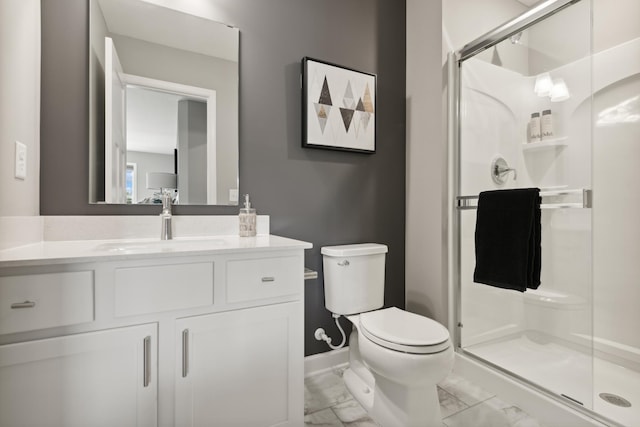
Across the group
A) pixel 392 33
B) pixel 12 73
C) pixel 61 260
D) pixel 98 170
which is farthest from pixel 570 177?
pixel 12 73

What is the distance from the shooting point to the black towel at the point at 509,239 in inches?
Answer: 58.8

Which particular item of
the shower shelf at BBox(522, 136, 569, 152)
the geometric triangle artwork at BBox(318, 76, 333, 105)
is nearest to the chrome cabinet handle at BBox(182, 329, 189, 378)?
the geometric triangle artwork at BBox(318, 76, 333, 105)

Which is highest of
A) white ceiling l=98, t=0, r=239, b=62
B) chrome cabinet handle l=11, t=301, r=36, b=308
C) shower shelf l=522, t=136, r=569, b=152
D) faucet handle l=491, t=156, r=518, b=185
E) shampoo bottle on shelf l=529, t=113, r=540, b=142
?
white ceiling l=98, t=0, r=239, b=62

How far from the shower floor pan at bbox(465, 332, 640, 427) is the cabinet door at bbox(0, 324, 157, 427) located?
1.74 metres

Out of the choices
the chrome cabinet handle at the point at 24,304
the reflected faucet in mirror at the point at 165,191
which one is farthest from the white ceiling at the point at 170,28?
the chrome cabinet handle at the point at 24,304

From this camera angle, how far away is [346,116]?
6.21 ft

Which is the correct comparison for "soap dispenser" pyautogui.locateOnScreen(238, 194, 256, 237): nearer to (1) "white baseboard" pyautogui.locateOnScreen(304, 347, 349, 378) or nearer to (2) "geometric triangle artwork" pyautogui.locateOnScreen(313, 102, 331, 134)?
(2) "geometric triangle artwork" pyautogui.locateOnScreen(313, 102, 331, 134)

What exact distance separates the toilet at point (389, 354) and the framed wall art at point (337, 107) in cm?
67

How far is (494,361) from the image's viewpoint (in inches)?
69.1

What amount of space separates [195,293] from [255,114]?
1019 millimetres

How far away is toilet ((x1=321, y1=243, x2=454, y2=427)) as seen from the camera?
1.19 metres

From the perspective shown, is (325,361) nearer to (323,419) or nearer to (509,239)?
(323,419)

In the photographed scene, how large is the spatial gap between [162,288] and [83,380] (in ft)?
1.04

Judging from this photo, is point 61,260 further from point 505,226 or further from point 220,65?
point 505,226
